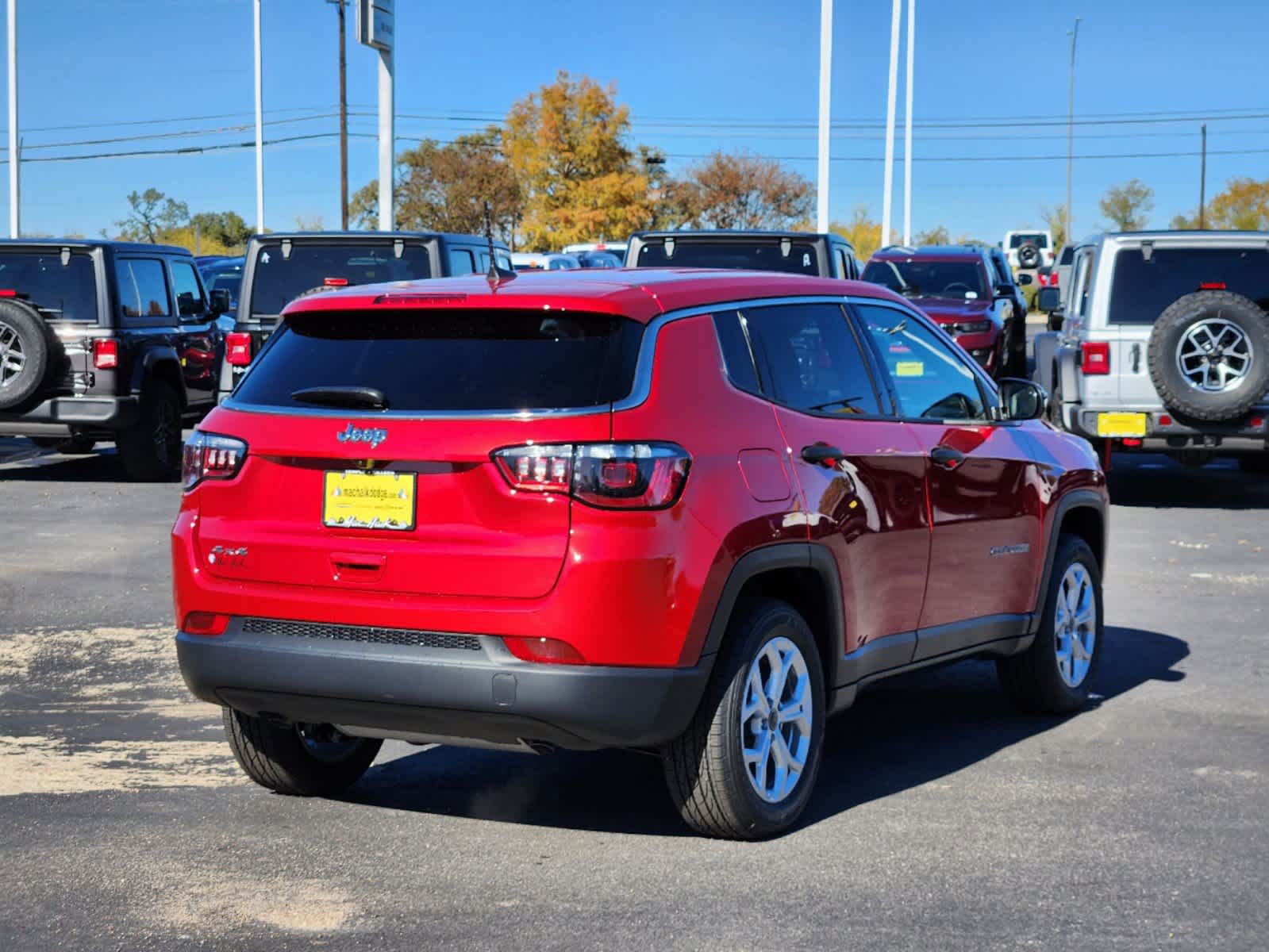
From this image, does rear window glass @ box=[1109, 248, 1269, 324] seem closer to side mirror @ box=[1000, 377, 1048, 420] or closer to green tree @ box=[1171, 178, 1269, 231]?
side mirror @ box=[1000, 377, 1048, 420]

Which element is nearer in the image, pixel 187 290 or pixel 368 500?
pixel 368 500

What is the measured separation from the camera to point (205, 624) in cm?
542

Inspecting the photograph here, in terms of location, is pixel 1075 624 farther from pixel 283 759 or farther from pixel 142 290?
pixel 142 290

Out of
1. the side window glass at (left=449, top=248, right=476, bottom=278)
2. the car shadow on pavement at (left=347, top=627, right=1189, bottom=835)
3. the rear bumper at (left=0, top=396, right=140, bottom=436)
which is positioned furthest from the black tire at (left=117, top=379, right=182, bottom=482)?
the car shadow on pavement at (left=347, top=627, right=1189, bottom=835)

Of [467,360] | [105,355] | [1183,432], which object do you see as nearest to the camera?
[467,360]

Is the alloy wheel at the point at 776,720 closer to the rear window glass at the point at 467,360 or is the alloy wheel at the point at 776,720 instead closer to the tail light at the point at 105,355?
the rear window glass at the point at 467,360

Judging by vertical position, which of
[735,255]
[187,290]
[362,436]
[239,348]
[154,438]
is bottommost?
[154,438]

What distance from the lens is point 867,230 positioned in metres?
106

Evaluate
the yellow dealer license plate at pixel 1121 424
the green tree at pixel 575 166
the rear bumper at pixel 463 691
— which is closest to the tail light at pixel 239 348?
the yellow dealer license plate at pixel 1121 424

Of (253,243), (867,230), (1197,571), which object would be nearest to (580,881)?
(1197,571)

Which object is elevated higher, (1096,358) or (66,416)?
(1096,358)

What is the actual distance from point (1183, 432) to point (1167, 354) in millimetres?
837

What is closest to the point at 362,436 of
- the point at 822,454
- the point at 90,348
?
the point at 822,454

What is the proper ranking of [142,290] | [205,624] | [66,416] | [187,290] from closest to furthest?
[205,624], [66,416], [142,290], [187,290]
